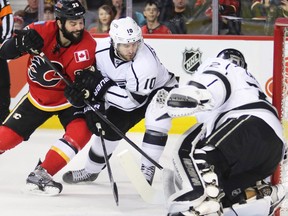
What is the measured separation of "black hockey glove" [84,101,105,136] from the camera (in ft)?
12.8

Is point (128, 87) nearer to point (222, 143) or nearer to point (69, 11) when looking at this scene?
point (69, 11)

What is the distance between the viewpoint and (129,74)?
3.82 metres

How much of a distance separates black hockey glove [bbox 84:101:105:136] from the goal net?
86 centimetres

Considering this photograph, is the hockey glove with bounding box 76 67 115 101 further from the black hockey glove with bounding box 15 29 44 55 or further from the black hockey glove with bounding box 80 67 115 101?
the black hockey glove with bounding box 15 29 44 55

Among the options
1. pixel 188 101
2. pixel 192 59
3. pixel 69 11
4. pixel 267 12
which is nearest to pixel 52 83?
pixel 69 11

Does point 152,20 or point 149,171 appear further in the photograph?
point 152,20

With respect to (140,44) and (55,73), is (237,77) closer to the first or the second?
(140,44)

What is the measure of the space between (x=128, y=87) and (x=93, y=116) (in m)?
0.21

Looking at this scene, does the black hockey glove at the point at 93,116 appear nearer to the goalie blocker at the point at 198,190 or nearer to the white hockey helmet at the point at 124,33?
Result: the white hockey helmet at the point at 124,33

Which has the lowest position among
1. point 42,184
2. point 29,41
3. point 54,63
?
point 42,184

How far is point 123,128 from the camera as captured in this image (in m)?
4.09

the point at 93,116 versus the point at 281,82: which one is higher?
the point at 281,82

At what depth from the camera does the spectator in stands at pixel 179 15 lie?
216 inches

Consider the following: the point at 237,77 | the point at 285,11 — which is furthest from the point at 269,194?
the point at 285,11
